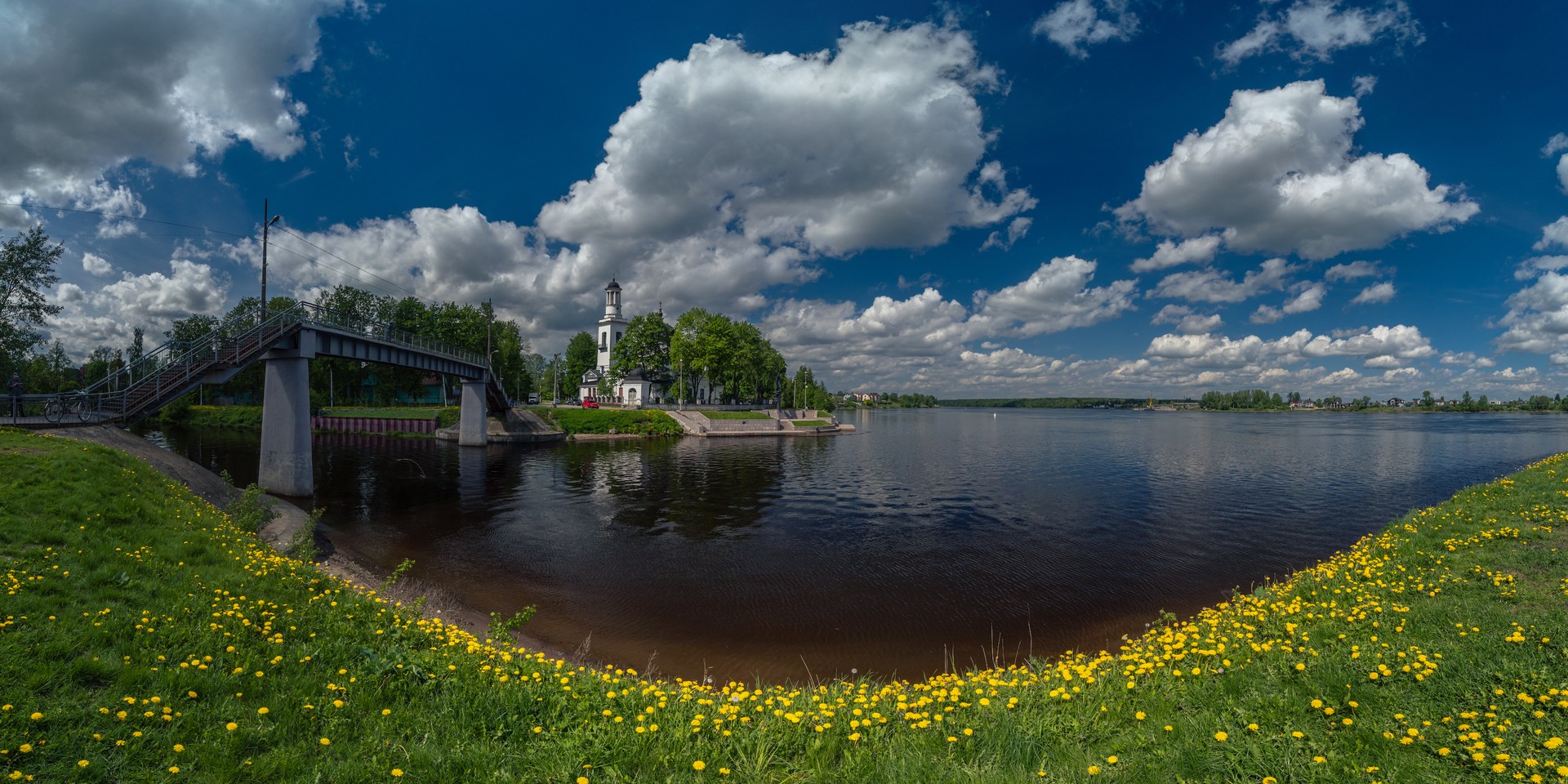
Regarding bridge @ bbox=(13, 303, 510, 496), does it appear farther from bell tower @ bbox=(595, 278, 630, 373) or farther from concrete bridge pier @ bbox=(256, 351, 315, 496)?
bell tower @ bbox=(595, 278, 630, 373)

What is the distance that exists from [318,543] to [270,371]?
15.3 meters

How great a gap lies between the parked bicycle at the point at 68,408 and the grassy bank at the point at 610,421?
1855 inches

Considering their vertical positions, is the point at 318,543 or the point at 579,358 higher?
the point at 579,358

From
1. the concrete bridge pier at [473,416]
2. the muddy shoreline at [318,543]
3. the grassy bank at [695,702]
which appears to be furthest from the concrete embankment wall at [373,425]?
the grassy bank at [695,702]

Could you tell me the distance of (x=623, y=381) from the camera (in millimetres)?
94500

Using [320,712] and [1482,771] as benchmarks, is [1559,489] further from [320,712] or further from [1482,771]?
[320,712]

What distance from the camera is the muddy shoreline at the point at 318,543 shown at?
12234 mm

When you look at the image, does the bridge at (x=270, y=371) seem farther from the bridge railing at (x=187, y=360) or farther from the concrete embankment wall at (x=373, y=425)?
the concrete embankment wall at (x=373, y=425)

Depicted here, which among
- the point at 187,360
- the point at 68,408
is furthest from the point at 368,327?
the point at 68,408

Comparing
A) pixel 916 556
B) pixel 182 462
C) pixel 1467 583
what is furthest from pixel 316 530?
pixel 1467 583

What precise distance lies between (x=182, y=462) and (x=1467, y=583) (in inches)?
1403

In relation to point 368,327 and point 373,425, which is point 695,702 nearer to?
point 368,327

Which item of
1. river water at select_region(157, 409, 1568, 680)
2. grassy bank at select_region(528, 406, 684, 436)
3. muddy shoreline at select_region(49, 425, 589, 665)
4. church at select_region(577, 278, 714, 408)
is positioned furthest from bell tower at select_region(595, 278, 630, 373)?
muddy shoreline at select_region(49, 425, 589, 665)

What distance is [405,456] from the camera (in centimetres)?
4800
